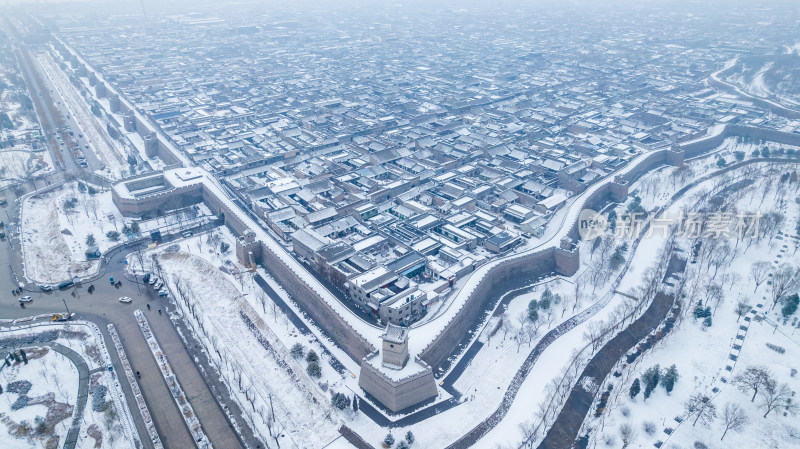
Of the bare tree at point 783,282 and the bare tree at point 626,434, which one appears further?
the bare tree at point 783,282

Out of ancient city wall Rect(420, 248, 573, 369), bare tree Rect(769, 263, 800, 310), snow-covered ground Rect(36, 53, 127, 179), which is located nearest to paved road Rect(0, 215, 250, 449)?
ancient city wall Rect(420, 248, 573, 369)

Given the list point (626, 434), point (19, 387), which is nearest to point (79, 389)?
point (19, 387)

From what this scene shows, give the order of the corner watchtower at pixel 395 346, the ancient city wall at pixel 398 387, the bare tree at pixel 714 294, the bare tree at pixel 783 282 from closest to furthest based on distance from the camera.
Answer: the ancient city wall at pixel 398 387
the corner watchtower at pixel 395 346
the bare tree at pixel 783 282
the bare tree at pixel 714 294

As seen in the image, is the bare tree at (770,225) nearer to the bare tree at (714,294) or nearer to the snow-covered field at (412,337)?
the snow-covered field at (412,337)

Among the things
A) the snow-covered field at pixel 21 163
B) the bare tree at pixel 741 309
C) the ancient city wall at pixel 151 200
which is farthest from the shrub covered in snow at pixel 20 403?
the bare tree at pixel 741 309

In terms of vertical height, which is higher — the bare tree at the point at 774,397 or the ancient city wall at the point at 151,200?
the ancient city wall at the point at 151,200

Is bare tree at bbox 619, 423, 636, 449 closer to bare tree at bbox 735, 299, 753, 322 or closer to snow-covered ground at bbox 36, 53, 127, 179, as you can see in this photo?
bare tree at bbox 735, 299, 753, 322

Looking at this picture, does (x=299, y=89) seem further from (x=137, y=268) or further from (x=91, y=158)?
(x=137, y=268)

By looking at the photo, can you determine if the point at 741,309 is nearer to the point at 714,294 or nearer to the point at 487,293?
the point at 714,294
